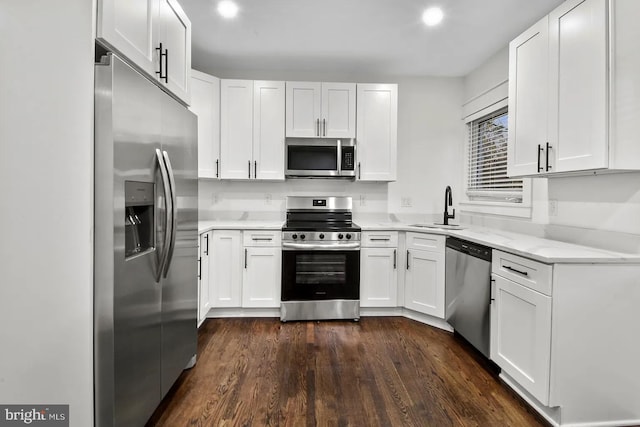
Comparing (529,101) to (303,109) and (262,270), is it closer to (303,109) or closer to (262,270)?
(303,109)

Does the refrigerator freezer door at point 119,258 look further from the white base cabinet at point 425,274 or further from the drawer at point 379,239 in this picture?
the white base cabinet at point 425,274

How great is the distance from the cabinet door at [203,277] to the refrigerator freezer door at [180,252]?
1.86 feet

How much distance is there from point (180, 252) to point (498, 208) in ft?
9.21

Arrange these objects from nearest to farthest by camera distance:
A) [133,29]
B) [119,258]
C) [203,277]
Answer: [119,258] → [133,29] → [203,277]

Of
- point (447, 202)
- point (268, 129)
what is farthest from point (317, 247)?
point (447, 202)

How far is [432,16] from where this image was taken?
8.88 feet

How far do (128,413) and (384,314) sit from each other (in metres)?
2.52

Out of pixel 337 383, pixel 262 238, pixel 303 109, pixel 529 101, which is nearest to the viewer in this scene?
pixel 337 383

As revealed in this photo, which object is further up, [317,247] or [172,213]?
[172,213]

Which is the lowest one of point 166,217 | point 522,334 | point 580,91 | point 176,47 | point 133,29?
point 522,334

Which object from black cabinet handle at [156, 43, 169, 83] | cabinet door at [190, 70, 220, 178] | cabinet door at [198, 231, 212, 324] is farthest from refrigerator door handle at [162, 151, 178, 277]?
cabinet door at [190, 70, 220, 178]

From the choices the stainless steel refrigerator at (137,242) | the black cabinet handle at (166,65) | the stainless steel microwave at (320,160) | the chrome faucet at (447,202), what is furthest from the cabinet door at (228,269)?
the chrome faucet at (447,202)

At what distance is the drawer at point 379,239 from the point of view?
340 cm

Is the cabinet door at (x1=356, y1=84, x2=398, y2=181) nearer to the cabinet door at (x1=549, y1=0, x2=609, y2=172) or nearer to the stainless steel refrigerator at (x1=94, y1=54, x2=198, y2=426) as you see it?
the cabinet door at (x1=549, y1=0, x2=609, y2=172)
